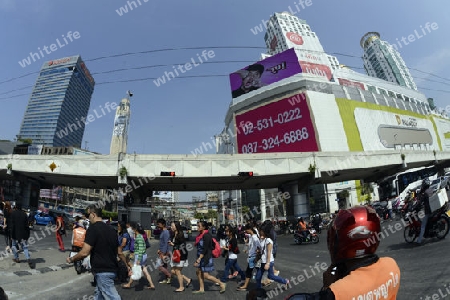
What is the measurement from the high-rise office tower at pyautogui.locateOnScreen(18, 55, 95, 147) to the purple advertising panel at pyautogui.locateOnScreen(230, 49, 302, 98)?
6250 centimetres

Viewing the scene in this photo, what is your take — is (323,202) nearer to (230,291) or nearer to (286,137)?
(286,137)

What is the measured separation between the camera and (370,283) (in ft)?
4.53

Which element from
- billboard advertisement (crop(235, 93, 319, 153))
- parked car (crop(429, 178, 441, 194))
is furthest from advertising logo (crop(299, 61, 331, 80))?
parked car (crop(429, 178, 441, 194))

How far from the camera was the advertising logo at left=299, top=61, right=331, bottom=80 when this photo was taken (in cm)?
7850

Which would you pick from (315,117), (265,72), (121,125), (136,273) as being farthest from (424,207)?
(121,125)

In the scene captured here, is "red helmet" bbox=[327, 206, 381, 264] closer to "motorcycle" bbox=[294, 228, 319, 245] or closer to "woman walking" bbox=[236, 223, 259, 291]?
"woman walking" bbox=[236, 223, 259, 291]

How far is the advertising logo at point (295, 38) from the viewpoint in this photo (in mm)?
106188

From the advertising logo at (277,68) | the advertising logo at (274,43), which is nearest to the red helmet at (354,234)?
the advertising logo at (277,68)

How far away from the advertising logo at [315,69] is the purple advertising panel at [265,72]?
6503mm

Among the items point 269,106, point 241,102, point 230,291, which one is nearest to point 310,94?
point 269,106

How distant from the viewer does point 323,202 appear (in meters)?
64.1

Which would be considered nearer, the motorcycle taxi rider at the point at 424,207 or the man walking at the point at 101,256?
the man walking at the point at 101,256

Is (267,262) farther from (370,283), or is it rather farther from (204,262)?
(370,283)

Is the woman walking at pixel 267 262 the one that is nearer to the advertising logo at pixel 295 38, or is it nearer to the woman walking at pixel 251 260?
the woman walking at pixel 251 260
